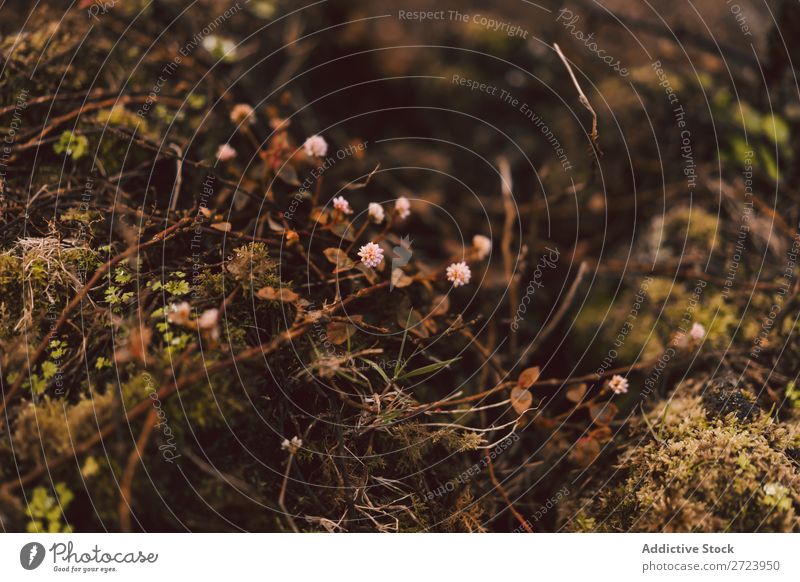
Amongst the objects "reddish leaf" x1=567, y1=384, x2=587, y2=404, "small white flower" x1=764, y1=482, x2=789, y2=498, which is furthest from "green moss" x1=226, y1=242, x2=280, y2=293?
"small white flower" x1=764, y1=482, x2=789, y2=498

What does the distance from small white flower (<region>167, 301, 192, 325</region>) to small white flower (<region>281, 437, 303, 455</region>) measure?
43 cm

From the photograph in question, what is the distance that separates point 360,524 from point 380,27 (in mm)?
3423

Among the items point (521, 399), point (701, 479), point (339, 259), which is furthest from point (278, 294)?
point (701, 479)

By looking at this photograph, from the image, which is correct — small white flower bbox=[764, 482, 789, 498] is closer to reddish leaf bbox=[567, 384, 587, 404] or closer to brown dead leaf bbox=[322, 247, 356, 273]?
reddish leaf bbox=[567, 384, 587, 404]

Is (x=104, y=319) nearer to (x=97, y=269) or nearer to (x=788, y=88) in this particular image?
(x=97, y=269)

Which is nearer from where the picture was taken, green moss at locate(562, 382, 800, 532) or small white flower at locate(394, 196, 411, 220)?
green moss at locate(562, 382, 800, 532)

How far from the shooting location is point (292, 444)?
5.03ft

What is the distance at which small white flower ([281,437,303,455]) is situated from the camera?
1.50 m

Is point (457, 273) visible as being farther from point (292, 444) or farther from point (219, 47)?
point (219, 47)

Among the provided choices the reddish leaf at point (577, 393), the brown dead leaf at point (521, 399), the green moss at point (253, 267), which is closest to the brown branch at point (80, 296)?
the green moss at point (253, 267)

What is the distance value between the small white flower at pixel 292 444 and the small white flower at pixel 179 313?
429mm

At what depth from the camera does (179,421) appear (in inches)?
58.3

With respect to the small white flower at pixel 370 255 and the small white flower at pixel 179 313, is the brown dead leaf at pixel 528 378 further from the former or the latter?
the small white flower at pixel 179 313
